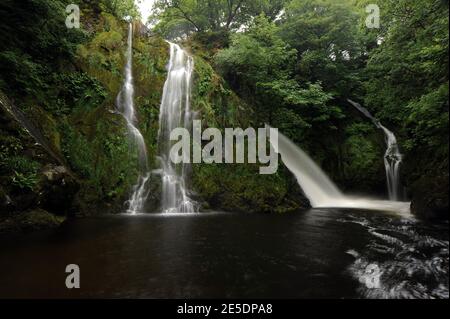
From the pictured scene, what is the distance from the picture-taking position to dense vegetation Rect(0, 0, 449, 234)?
6.99 meters

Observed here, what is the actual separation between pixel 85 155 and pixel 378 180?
513 inches

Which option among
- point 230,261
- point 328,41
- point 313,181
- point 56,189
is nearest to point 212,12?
point 328,41

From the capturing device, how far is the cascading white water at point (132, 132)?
379 inches

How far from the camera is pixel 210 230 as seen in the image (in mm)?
6867

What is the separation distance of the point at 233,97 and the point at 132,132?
470cm

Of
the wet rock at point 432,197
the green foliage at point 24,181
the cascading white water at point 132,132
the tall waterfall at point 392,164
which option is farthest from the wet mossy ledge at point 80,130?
the tall waterfall at point 392,164

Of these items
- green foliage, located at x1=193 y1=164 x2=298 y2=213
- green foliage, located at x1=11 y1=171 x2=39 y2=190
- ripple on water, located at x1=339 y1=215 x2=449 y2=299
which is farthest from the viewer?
green foliage, located at x1=193 y1=164 x2=298 y2=213

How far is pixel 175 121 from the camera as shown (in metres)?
11.4

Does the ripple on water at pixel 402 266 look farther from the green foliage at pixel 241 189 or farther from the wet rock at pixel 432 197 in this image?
the green foliage at pixel 241 189

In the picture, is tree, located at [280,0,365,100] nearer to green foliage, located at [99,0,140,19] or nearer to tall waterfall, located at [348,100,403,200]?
tall waterfall, located at [348,100,403,200]

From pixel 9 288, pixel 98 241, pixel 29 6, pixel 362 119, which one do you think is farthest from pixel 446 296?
pixel 362 119

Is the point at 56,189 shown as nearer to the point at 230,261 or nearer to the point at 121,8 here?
the point at 230,261

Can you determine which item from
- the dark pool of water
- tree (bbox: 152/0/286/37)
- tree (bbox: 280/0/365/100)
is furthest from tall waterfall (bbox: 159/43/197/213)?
tree (bbox: 152/0/286/37)

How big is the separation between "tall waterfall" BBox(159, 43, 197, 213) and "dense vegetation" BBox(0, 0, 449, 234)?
0.36 m
